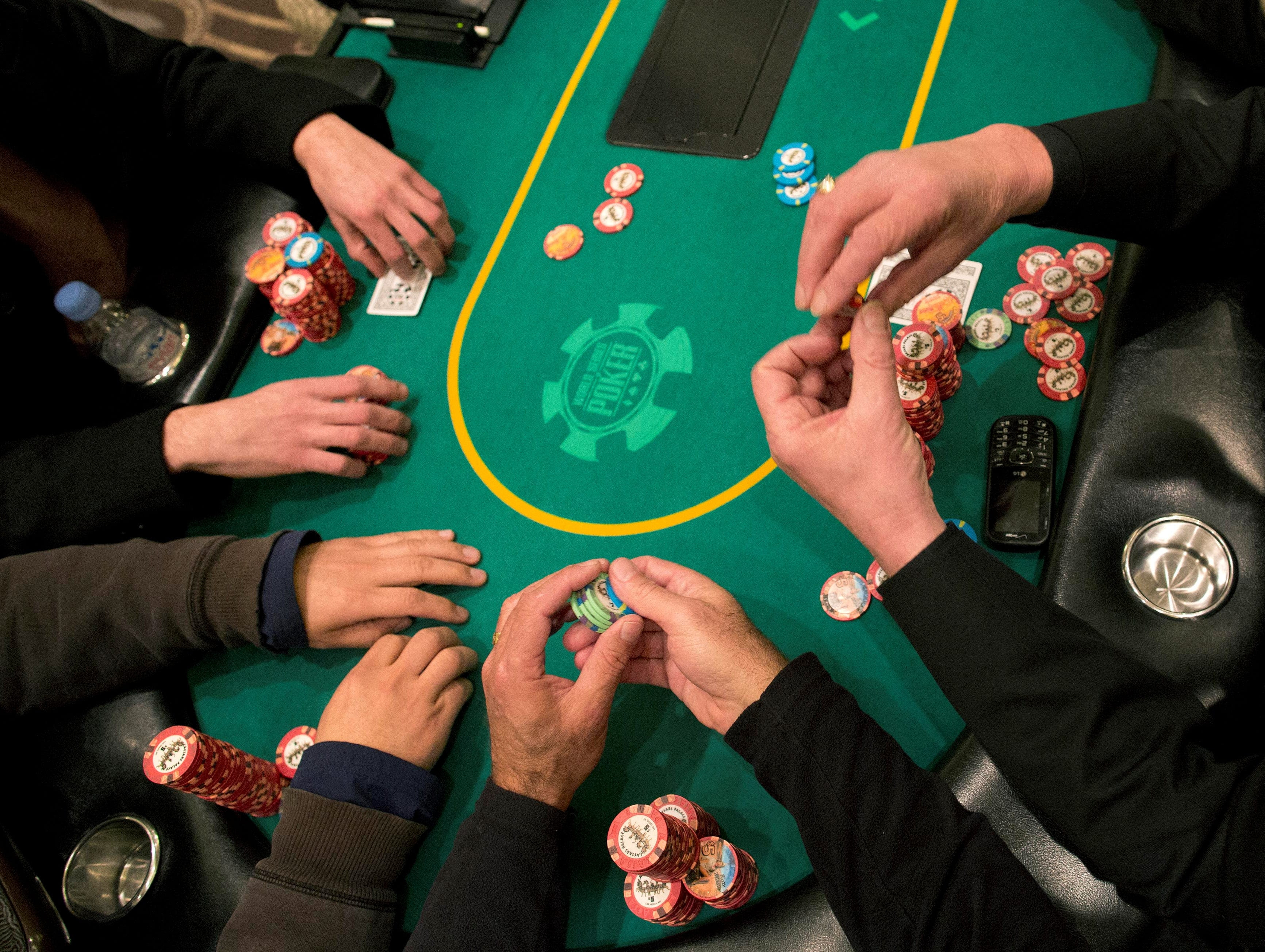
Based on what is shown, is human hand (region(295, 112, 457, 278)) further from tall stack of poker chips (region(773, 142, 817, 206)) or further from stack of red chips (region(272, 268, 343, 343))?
tall stack of poker chips (region(773, 142, 817, 206))

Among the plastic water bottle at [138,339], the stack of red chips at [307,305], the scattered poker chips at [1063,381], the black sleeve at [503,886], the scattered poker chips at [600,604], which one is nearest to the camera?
the black sleeve at [503,886]

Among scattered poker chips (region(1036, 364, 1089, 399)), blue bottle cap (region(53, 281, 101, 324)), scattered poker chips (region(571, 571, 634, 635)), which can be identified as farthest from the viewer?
blue bottle cap (region(53, 281, 101, 324))

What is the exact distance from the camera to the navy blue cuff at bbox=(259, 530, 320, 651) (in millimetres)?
1662

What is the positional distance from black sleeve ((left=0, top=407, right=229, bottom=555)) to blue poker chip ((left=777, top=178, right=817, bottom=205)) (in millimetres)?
1469

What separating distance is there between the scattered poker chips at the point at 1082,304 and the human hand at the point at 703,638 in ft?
2.74

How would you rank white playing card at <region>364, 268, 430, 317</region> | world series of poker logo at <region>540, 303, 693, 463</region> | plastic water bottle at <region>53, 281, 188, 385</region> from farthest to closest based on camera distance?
1. plastic water bottle at <region>53, 281, 188, 385</region>
2. white playing card at <region>364, 268, 430, 317</region>
3. world series of poker logo at <region>540, 303, 693, 463</region>

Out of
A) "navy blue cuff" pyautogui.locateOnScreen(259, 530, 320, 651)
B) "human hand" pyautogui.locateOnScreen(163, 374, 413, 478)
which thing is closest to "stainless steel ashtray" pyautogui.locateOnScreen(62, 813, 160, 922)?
"navy blue cuff" pyautogui.locateOnScreen(259, 530, 320, 651)

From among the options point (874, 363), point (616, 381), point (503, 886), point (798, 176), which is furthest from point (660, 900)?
point (798, 176)

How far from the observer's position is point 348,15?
2.49 m

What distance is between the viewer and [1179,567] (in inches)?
50.9

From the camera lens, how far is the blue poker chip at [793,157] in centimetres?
182

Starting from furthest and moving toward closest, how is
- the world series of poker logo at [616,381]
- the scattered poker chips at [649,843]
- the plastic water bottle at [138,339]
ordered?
the plastic water bottle at [138,339] → the world series of poker logo at [616,381] → the scattered poker chips at [649,843]

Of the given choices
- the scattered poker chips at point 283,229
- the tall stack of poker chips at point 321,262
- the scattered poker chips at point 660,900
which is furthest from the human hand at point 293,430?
the scattered poker chips at point 660,900

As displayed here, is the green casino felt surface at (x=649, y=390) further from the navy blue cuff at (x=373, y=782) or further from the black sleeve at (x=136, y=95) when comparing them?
the black sleeve at (x=136, y=95)
